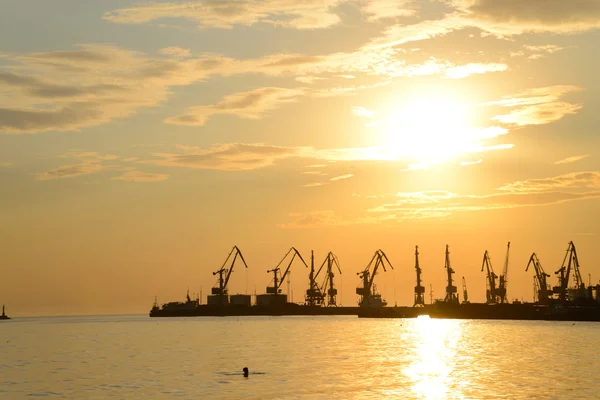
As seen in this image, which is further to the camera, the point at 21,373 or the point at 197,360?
the point at 197,360

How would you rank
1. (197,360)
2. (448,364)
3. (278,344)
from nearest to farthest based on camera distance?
(448,364) < (197,360) < (278,344)

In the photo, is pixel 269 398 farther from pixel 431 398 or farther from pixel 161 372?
pixel 161 372

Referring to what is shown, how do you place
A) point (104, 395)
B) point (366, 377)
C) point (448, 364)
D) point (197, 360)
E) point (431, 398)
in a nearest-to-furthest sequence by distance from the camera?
point (431, 398) → point (104, 395) → point (366, 377) → point (448, 364) → point (197, 360)

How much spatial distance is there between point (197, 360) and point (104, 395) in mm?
42155

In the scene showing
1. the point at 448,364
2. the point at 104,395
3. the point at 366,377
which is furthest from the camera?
the point at 448,364

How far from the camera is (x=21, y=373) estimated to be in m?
103

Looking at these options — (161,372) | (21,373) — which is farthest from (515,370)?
(21,373)

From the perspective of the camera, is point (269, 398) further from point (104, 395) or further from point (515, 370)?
point (515, 370)

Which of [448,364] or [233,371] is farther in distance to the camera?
[448,364]

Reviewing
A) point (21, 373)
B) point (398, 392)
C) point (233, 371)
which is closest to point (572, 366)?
point (398, 392)

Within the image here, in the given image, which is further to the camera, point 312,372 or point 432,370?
point 432,370

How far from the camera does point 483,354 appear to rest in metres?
127

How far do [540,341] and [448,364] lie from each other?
6461cm

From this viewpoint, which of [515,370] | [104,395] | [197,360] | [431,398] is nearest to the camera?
[431,398]
